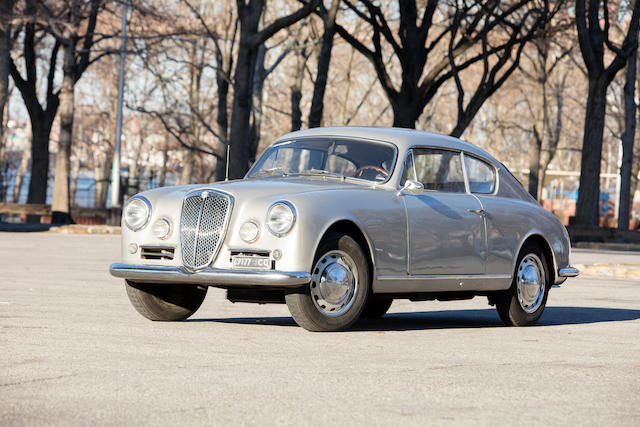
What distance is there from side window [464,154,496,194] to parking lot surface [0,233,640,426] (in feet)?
4.07

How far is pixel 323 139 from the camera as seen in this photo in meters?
10.1

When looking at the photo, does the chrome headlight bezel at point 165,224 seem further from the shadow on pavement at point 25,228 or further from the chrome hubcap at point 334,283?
the shadow on pavement at point 25,228

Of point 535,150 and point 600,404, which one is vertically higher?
point 535,150

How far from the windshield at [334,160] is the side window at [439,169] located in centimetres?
33

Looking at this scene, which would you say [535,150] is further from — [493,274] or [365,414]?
[365,414]

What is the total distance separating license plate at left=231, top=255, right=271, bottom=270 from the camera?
841 centimetres

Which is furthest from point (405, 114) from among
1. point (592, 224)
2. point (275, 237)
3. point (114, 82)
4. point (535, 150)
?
point (114, 82)

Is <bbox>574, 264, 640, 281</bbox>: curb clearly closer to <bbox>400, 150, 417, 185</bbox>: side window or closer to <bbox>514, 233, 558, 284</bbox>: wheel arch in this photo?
<bbox>514, 233, 558, 284</bbox>: wheel arch

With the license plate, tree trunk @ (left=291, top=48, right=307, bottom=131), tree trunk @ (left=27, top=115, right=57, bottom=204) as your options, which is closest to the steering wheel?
the license plate

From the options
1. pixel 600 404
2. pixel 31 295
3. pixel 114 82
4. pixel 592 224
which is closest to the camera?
pixel 600 404

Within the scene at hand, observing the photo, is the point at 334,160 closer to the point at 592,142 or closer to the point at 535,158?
the point at 592,142

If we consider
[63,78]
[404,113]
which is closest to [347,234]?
[404,113]

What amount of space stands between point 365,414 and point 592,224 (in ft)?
98.5

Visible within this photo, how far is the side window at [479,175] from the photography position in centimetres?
1045
